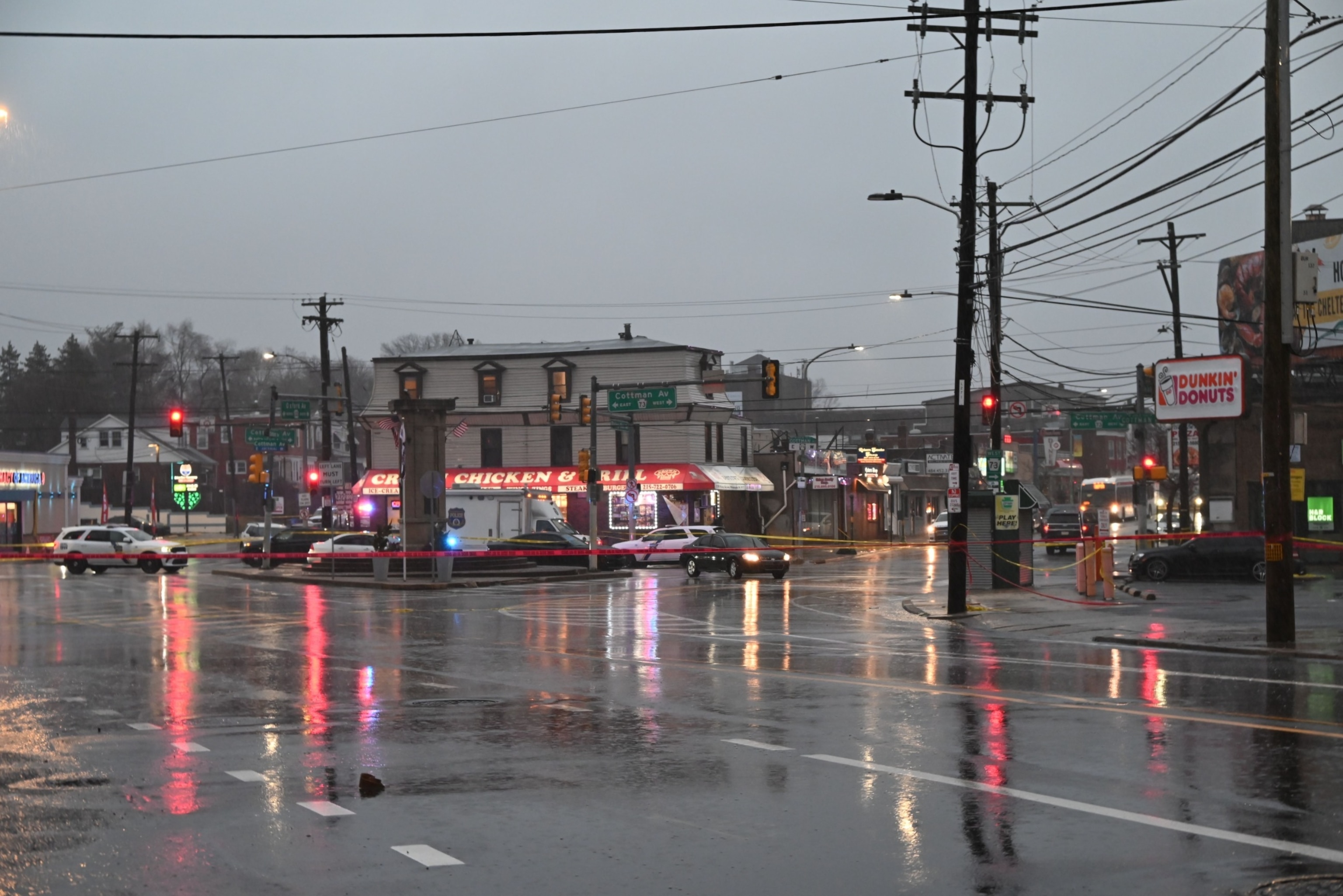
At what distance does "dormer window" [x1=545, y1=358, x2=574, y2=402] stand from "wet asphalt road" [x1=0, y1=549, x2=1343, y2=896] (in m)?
46.7

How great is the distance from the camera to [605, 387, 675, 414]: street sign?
48.3 m

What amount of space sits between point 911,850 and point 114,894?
162 inches

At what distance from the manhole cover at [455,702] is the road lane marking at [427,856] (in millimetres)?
6159

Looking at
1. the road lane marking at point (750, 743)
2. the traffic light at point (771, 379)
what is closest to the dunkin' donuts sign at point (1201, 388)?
the traffic light at point (771, 379)

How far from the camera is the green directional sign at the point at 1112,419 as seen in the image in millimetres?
50812

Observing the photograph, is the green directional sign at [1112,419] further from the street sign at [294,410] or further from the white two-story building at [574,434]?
the street sign at [294,410]

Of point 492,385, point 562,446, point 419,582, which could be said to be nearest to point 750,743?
point 419,582

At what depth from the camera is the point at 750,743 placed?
11.2m

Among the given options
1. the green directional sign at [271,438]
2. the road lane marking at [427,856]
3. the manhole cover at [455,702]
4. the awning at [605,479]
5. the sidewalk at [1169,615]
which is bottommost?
the sidewalk at [1169,615]

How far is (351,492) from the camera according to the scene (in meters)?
69.7

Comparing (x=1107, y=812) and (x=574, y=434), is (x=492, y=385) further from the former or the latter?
(x=1107, y=812)

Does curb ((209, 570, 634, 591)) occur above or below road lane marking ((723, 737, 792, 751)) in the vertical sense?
below

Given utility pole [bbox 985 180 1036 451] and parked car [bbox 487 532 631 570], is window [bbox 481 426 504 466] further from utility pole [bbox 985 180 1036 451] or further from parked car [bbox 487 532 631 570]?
utility pole [bbox 985 180 1036 451]

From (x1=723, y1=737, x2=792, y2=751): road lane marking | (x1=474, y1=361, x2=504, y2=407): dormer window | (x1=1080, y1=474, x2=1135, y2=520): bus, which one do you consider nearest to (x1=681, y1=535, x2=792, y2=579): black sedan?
(x1=474, y1=361, x2=504, y2=407): dormer window
